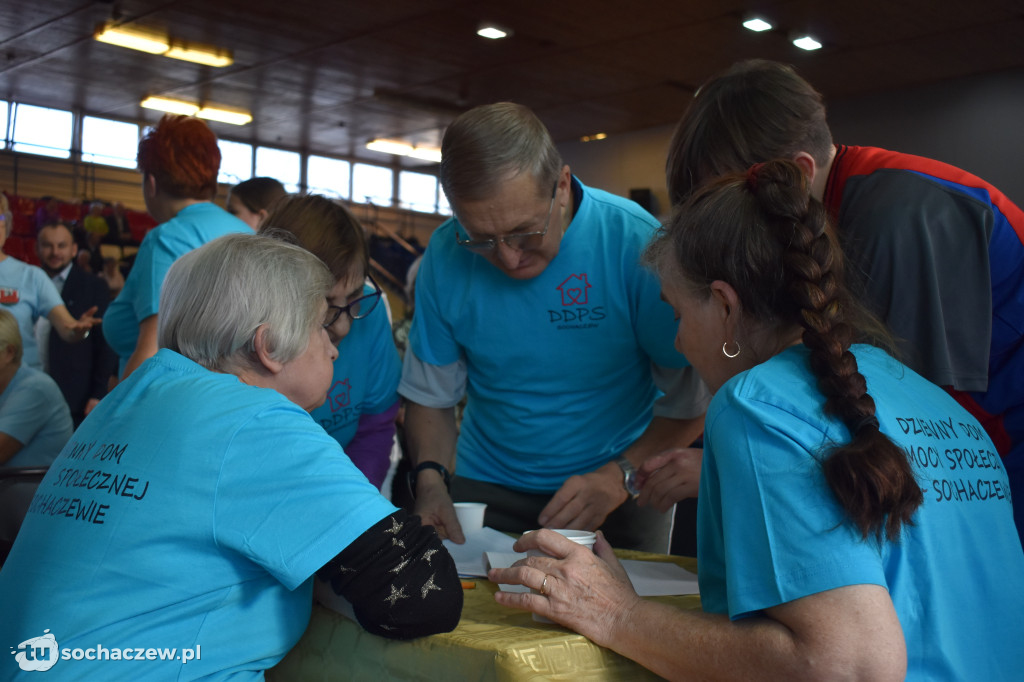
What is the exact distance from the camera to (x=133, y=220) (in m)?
11.7

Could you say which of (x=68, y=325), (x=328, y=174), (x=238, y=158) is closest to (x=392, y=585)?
(x=68, y=325)

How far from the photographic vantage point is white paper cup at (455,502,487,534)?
1788mm

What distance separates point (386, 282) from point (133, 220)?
488cm

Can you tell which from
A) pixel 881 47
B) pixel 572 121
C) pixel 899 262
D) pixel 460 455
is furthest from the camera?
pixel 572 121

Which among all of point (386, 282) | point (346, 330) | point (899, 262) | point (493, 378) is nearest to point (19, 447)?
point (346, 330)

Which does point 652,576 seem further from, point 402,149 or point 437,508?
point 402,149

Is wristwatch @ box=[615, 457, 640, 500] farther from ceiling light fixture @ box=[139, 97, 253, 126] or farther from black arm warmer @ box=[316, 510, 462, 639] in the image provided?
ceiling light fixture @ box=[139, 97, 253, 126]

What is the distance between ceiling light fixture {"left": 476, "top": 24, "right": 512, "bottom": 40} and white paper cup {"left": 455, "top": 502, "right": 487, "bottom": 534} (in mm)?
6989

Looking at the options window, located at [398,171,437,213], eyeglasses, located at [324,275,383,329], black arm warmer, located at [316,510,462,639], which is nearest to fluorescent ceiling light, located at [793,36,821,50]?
eyeglasses, located at [324,275,383,329]

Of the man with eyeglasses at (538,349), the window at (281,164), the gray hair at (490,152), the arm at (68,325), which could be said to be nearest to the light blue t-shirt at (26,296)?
the arm at (68,325)

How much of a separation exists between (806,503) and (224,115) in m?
12.6

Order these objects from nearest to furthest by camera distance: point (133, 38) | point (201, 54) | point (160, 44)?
point (133, 38), point (160, 44), point (201, 54)

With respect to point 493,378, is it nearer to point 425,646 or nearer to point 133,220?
point 425,646

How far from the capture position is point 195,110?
1204 cm
